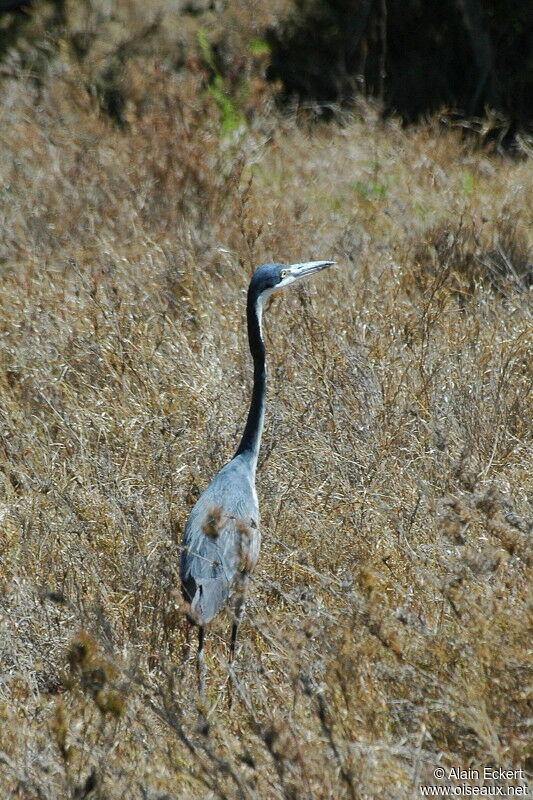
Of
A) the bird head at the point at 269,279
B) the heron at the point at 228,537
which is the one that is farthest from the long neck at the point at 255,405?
the bird head at the point at 269,279

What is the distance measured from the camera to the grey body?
3.32 m

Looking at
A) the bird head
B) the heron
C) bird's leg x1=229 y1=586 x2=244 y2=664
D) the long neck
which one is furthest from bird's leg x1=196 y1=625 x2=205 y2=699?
the bird head

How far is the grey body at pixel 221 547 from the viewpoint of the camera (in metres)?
3.32

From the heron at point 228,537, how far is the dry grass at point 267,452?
10 cm

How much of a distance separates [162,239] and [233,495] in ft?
9.96

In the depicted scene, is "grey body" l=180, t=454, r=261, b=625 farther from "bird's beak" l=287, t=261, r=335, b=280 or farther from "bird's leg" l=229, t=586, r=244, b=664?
"bird's beak" l=287, t=261, r=335, b=280

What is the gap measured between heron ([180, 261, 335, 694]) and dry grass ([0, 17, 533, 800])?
99 mm

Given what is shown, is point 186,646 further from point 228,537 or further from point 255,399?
point 255,399

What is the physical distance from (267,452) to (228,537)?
91cm

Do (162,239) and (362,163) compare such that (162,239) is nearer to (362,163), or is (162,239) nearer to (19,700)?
(362,163)

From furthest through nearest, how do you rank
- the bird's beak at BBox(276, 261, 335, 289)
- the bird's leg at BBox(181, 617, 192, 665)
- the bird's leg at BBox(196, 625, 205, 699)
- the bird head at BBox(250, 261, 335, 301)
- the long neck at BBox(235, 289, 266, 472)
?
the bird's beak at BBox(276, 261, 335, 289), the bird head at BBox(250, 261, 335, 301), the long neck at BBox(235, 289, 266, 472), the bird's leg at BBox(181, 617, 192, 665), the bird's leg at BBox(196, 625, 205, 699)

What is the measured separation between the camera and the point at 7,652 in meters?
3.49

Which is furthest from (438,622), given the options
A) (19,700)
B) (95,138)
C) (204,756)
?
(95,138)

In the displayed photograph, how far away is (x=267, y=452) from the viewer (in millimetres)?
4434
